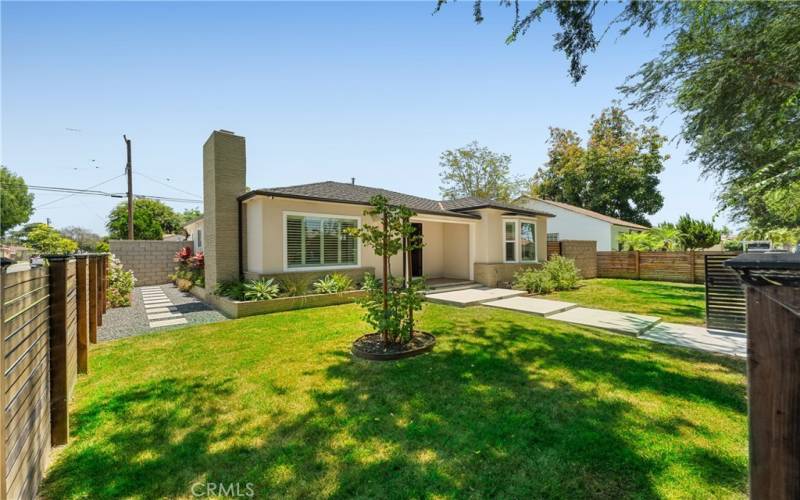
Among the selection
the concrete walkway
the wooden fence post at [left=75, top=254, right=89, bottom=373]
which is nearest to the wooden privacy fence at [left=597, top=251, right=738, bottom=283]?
the concrete walkway

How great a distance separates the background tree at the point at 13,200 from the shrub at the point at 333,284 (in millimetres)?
44732

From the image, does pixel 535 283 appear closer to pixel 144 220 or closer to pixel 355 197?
pixel 355 197

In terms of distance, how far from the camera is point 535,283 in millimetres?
12148

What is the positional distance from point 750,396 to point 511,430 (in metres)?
2.58

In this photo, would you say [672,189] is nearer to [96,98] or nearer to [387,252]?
[387,252]

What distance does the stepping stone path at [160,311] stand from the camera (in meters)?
8.20

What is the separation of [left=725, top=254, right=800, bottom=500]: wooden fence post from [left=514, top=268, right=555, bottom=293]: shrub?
1157 centimetres

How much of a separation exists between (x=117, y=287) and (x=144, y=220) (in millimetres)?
21182

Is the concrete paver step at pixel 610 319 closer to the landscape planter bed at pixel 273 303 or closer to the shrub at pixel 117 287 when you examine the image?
the landscape planter bed at pixel 273 303

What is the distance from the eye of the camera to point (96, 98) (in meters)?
10.7

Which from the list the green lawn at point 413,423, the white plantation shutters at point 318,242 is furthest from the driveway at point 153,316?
the white plantation shutters at point 318,242

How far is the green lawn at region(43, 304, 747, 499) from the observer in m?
2.65

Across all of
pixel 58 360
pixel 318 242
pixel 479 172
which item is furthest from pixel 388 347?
pixel 479 172

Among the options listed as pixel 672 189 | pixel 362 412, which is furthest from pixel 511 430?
pixel 672 189
